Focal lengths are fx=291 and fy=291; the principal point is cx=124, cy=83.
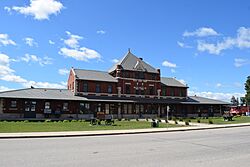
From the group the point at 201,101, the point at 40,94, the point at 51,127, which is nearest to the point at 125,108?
the point at 40,94

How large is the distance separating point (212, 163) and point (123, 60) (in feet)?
165

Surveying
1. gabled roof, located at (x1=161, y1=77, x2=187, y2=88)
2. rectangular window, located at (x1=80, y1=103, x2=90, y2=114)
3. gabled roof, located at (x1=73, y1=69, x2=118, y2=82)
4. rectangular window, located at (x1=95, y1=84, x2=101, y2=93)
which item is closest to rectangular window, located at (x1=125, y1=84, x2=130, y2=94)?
gabled roof, located at (x1=73, y1=69, x2=118, y2=82)

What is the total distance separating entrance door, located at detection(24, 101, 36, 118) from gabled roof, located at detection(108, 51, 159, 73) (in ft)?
62.7

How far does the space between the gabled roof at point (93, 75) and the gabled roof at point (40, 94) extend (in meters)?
3.82

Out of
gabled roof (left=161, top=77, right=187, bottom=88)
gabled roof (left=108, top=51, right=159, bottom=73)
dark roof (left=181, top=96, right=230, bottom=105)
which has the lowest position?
dark roof (left=181, top=96, right=230, bottom=105)

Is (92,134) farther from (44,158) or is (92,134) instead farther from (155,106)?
(155,106)

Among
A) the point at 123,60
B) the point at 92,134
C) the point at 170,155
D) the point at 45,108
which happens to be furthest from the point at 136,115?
the point at 170,155

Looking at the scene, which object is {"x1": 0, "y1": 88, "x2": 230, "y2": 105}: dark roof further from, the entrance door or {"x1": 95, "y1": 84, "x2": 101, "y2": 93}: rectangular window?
{"x1": 95, "y1": 84, "x2": 101, "y2": 93}: rectangular window

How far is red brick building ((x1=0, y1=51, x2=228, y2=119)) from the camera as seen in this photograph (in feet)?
151

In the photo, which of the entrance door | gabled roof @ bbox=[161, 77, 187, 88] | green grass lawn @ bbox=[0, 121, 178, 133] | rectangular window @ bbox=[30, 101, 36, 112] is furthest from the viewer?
gabled roof @ bbox=[161, 77, 187, 88]

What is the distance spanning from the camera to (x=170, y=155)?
11344 millimetres

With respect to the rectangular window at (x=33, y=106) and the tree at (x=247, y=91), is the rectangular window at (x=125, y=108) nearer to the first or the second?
the rectangular window at (x=33, y=106)

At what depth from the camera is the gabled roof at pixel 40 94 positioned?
44375 mm

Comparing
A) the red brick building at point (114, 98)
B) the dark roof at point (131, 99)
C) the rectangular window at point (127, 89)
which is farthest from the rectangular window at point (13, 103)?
the rectangular window at point (127, 89)
